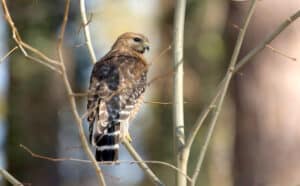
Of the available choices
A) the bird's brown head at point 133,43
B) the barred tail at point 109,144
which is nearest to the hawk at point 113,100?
the barred tail at point 109,144

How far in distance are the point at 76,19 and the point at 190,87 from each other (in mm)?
1580

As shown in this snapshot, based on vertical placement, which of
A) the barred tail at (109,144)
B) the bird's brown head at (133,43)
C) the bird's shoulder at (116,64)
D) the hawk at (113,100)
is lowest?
the barred tail at (109,144)

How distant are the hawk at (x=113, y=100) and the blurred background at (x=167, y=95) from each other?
0.91 ft

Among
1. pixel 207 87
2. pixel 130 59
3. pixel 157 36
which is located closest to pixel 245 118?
pixel 130 59

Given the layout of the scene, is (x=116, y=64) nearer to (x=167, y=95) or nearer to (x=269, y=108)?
(x=269, y=108)

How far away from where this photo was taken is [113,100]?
17.8 feet

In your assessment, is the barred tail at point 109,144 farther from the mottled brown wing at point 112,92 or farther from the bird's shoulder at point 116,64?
the bird's shoulder at point 116,64

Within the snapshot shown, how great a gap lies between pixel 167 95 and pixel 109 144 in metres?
5.94

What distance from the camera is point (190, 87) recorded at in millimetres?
10539

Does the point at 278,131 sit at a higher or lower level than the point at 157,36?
lower

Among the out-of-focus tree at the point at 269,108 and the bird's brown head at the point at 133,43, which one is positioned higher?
the bird's brown head at the point at 133,43

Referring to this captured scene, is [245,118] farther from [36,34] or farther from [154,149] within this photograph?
[154,149]

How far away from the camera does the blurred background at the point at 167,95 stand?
6.65 metres

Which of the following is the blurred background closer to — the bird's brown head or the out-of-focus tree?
the out-of-focus tree
